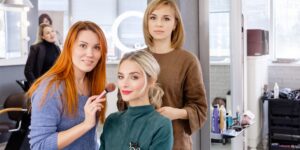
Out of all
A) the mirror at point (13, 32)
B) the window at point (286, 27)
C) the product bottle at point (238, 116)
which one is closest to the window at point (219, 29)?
the product bottle at point (238, 116)

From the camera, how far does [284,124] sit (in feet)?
13.0

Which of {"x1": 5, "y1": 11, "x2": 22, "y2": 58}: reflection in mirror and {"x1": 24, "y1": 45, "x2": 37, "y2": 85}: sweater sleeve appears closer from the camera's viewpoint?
{"x1": 24, "y1": 45, "x2": 37, "y2": 85}: sweater sleeve

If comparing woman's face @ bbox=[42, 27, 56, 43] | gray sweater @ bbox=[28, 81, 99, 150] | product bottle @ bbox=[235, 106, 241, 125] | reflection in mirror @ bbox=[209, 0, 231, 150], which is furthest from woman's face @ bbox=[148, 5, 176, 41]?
woman's face @ bbox=[42, 27, 56, 43]

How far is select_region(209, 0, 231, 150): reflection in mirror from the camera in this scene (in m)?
2.39

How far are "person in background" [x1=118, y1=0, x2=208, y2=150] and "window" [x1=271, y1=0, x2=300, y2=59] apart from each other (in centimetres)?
368

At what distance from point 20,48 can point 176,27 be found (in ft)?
11.4

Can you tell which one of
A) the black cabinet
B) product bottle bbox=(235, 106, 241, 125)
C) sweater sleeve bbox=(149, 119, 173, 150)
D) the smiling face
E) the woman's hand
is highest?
the smiling face

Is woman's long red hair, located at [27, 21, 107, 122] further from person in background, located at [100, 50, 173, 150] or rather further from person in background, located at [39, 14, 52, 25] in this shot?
person in background, located at [39, 14, 52, 25]

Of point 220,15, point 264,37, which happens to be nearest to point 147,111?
point 220,15

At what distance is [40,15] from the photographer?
4.52m

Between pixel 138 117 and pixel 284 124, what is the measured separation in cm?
329

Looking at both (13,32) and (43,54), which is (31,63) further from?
(13,32)

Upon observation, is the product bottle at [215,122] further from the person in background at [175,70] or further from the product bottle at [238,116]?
the person in background at [175,70]

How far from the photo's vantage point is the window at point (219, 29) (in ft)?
8.17
